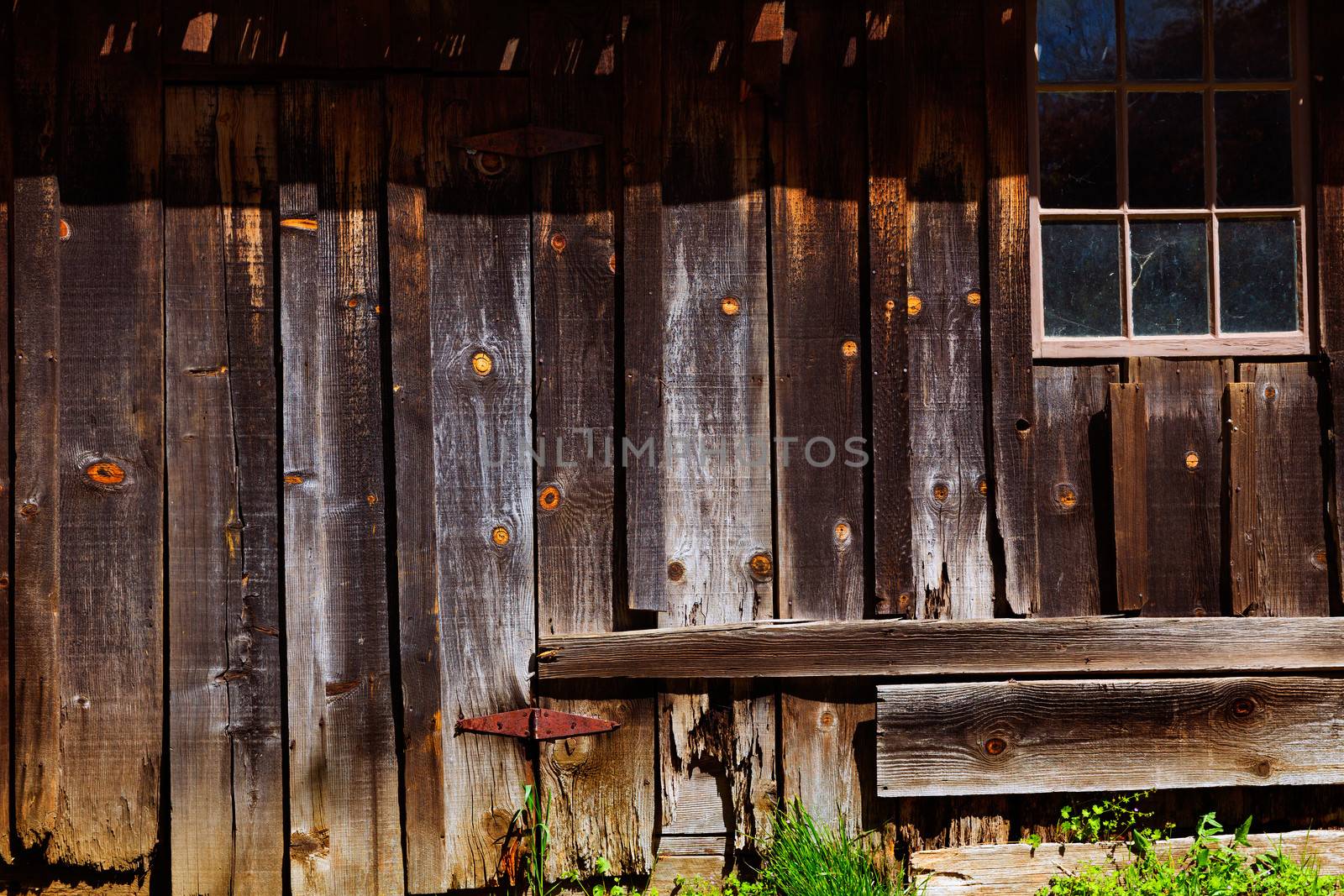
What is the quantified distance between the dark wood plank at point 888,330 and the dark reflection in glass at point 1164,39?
2.73ft

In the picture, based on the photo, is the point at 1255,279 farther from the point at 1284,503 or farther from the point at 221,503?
the point at 221,503

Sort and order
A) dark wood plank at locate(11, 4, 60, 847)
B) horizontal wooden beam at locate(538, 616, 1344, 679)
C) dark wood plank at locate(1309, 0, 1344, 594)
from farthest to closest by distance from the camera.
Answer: dark wood plank at locate(1309, 0, 1344, 594) → horizontal wooden beam at locate(538, 616, 1344, 679) → dark wood plank at locate(11, 4, 60, 847)

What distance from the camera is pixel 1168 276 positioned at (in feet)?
9.54

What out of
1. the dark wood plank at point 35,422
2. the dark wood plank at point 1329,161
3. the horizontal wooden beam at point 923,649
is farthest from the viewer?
the dark wood plank at point 1329,161

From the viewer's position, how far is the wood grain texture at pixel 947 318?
2.82 metres

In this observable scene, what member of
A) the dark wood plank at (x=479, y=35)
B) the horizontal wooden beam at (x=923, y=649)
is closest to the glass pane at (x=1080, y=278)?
the horizontal wooden beam at (x=923, y=649)

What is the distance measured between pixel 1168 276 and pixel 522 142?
214 centimetres

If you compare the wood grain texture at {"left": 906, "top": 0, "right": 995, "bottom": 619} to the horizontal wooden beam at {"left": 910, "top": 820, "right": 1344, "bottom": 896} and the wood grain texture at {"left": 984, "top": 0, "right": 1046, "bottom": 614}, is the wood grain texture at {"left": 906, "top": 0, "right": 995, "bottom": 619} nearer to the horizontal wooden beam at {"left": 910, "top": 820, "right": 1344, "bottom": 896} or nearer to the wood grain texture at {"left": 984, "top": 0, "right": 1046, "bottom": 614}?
the wood grain texture at {"left": 984, "top": 0, "right": 1046, "bottom": 614}

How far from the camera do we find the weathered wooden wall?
2697mm

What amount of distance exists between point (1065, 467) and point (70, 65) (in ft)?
10.9

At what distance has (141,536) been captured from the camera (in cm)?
270

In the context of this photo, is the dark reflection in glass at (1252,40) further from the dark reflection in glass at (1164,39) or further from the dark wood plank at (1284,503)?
the dark wood plank at (1284,503)

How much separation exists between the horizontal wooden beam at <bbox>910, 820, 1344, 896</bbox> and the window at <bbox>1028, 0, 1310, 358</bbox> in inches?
63.4

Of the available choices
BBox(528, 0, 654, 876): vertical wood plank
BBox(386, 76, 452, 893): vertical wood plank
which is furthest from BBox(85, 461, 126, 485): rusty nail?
BBox(528, 0, 654, 876): vertical wood plank
